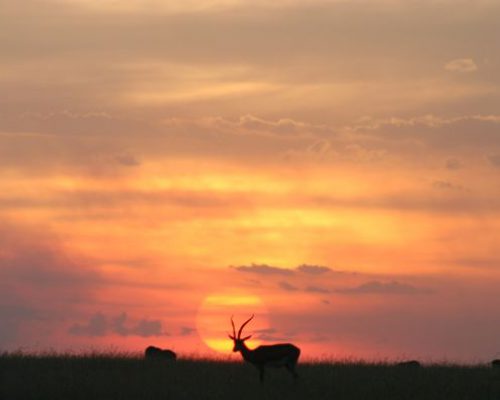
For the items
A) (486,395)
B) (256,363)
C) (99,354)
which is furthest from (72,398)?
(486,395)

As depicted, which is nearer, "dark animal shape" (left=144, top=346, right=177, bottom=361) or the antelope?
the antelope

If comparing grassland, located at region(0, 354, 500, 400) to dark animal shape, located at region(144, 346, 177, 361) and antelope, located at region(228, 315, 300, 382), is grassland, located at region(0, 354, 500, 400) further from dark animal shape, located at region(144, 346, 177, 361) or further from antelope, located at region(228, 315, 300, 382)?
dark animal shape, located at region(144, 346, 177, 361)

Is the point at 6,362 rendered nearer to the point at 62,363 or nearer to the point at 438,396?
the point at 62,363

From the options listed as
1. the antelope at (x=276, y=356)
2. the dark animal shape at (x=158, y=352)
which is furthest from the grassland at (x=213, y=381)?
the dark animal shape at (x=158, y=352)

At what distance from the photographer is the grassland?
26.7m

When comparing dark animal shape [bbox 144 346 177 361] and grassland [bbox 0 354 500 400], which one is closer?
grassland [bbox 0 354 500 400]

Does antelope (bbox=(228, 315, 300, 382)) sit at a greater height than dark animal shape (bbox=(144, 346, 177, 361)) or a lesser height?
lesser

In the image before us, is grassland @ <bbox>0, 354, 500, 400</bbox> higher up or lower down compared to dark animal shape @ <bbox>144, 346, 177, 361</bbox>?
lower down

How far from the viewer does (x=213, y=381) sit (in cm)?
2869

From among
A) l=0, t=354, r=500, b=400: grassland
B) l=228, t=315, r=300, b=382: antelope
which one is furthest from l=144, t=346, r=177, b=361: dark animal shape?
l=228, t=315, r=300, b=382: antelope

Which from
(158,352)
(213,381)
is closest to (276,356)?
(213,381)

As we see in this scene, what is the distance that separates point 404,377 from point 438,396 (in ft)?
9.70

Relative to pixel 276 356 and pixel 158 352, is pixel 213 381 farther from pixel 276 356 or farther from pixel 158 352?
pixel 158 352

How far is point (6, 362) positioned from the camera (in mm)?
31375
